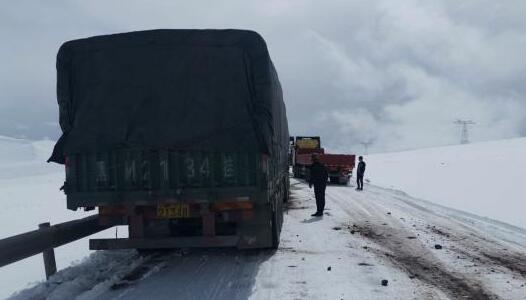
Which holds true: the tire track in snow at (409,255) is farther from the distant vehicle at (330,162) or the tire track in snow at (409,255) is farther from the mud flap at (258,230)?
the distant vehicle at (330,162)

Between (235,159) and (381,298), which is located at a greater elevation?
(235,159)

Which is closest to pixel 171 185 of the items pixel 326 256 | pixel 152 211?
pixel 152 211

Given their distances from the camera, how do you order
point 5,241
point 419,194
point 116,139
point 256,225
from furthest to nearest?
point 419,194 < point 256,225 < point 116,139 < point 5,241

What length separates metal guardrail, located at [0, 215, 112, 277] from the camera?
6.22 metres

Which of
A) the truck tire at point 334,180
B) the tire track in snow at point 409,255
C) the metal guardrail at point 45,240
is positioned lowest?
the tire track in snow at point 409,255

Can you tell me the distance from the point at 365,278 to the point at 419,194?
62.9 ft

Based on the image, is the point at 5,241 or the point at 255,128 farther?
the point at 255,128

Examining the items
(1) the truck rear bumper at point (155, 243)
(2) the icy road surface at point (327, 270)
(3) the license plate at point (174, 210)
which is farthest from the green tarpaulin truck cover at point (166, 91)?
(2) the icy road surface at point (327, 270)

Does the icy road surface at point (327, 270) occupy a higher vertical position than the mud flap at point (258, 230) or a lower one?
lower

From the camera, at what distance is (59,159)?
8.19 m

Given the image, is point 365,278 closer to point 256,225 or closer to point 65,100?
point 256,225

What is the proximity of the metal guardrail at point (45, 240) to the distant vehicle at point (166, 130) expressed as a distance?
0.50m

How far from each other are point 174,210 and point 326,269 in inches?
98.5

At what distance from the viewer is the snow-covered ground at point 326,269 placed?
662cm
